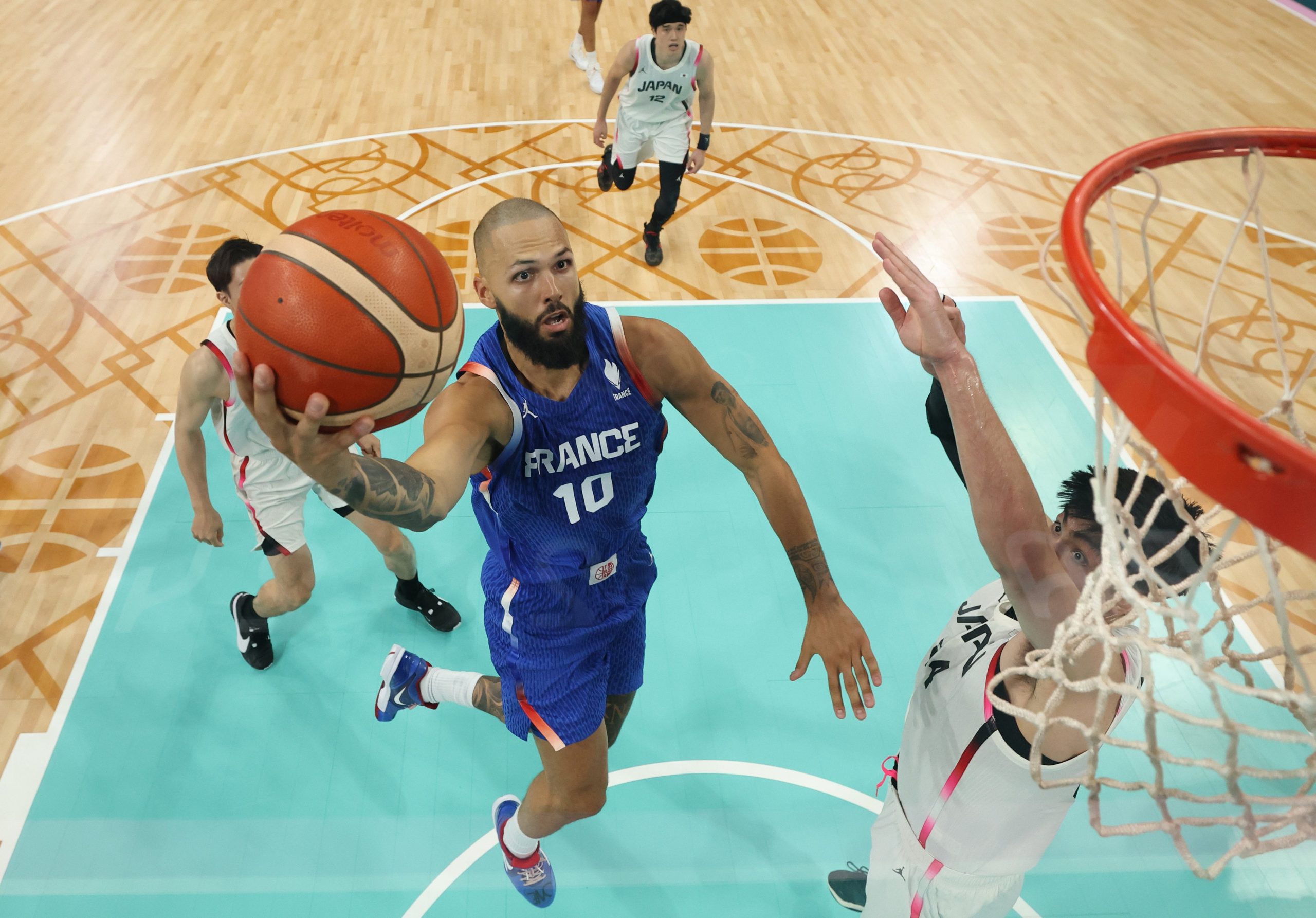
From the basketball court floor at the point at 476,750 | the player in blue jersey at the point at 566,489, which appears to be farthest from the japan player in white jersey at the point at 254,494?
the player in blue jersey at the point at 566,489

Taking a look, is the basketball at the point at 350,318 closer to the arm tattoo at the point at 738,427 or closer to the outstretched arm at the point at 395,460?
the outstretched arm at the point at 395,460

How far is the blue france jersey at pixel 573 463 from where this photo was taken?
248 centimetres

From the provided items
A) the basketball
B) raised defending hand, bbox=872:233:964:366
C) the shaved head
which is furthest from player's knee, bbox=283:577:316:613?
raised defending hand, bbox=872:233:964:366

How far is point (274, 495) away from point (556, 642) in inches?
49.5

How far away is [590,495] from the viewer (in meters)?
2.58

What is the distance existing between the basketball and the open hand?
3.86 ft

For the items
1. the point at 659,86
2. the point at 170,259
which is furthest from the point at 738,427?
the point at 170,259

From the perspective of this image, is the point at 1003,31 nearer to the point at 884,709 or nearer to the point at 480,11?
the point at 480,11

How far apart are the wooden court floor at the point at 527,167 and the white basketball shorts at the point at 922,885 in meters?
1.73

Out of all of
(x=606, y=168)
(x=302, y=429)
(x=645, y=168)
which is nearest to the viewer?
(x=302, y=429)

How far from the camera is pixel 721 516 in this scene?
429 centimetres

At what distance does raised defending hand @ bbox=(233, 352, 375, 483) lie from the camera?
5.95ft

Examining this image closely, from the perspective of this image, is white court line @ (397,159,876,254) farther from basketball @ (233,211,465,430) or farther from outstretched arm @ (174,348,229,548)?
basketball @ (233,211,465,430)

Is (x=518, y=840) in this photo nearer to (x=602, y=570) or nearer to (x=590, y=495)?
(x=602, y=570)
